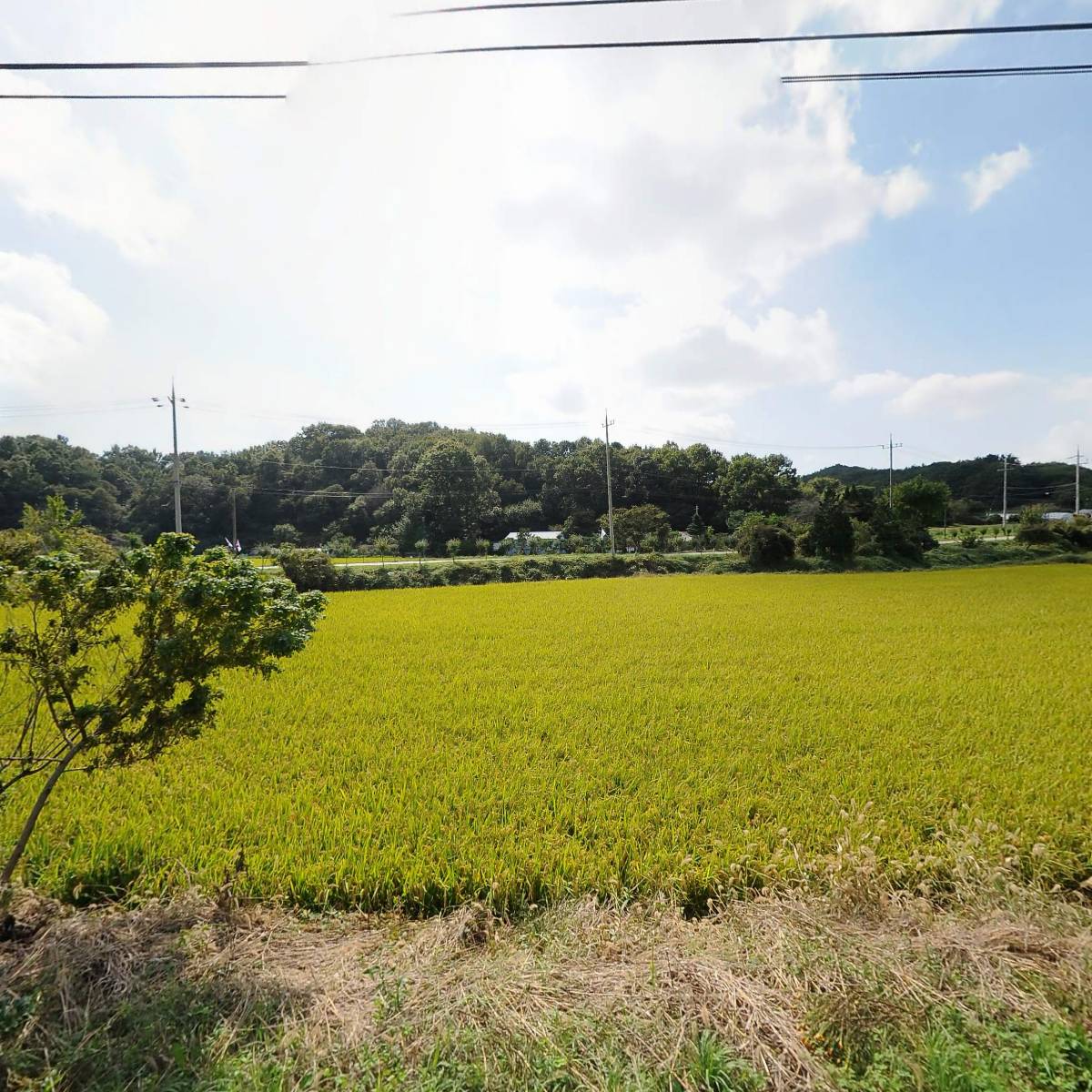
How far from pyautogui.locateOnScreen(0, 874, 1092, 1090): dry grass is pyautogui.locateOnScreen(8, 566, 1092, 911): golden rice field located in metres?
0.30

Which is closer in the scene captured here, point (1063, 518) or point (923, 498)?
point (923, 498)

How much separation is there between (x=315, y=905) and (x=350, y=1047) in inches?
50.0

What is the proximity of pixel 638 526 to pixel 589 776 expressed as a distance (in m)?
36.3

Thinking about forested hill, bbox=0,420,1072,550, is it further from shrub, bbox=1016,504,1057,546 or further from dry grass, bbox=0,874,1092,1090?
dry grass, bbox=0,874,1092,1090

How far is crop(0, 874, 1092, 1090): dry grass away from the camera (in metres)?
2.24

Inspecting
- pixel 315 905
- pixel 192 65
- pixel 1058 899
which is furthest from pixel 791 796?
pixel 192 65

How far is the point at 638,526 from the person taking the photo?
1592 inches

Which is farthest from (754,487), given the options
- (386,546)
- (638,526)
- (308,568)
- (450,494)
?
(308,568)

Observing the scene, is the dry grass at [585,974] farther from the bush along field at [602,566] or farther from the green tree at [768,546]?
the green tree at [768,546]

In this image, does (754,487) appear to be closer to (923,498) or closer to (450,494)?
(923,498)

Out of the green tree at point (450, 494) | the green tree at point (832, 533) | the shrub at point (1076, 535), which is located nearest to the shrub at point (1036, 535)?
the shrub at point (1076, 535)

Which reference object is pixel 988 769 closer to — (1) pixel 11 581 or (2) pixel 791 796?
(2) pixel 791 796

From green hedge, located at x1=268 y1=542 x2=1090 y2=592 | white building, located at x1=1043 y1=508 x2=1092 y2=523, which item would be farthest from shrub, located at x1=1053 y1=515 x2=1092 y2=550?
white building, located at x1=1043 y1=508 x2=1092 y2=523

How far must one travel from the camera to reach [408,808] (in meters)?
4.26
